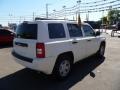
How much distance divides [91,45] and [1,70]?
3.63m

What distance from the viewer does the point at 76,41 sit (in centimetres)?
679

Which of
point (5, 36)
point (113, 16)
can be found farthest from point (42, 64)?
point (113, 16)

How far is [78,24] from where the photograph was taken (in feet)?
24.2

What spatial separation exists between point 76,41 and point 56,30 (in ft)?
3.30

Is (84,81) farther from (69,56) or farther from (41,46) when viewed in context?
(41,46)

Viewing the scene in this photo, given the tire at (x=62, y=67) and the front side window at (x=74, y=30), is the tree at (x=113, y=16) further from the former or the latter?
the tire at (x=62, y=67)

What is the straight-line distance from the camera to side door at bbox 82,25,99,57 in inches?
301

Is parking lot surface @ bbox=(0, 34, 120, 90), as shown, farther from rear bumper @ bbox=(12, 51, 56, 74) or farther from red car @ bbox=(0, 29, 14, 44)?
red car @ bbox=(0, 29, 14, 44)

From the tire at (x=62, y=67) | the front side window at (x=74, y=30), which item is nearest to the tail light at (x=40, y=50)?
the tire at (x=62, y=67)

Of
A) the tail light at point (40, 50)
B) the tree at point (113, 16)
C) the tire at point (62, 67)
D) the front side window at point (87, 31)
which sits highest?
the tree at point (113, 16)

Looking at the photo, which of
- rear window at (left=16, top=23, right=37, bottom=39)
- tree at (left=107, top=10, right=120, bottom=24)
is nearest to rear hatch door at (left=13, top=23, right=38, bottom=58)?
rear window at (left=16, top=23, right=37, bottom=39)

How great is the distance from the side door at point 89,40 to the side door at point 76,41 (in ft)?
1.24

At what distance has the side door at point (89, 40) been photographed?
7.65 m

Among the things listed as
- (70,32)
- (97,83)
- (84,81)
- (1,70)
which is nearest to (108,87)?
(97,83)
